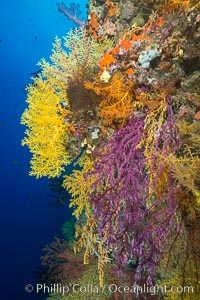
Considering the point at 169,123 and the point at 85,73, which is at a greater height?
the point at 85,73

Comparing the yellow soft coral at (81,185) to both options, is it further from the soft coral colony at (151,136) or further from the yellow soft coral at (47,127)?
the yellow soft coral at (47,127)

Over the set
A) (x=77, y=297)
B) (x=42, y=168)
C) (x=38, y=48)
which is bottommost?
(x=77, y=297)

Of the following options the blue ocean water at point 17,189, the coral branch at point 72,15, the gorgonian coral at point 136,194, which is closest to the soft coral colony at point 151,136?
the gorgonian coral at point 136,194

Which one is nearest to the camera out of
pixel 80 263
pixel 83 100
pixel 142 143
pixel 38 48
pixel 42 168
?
pixel 142 143

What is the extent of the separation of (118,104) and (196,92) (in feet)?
3.04

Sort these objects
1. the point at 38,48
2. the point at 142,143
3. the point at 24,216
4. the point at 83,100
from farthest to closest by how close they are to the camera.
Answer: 1. the point at 38,48
2. the point at 24,216
3. the point at 83,100
4. the point at 142,143

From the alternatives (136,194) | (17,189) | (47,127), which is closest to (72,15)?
(47,127)

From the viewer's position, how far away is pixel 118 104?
324cm

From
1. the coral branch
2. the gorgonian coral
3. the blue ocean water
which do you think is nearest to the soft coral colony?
the gorgonian coral

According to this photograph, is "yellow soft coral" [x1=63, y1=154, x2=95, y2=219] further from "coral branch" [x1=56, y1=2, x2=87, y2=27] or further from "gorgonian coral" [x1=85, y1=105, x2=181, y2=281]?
"coral branch" [x1=56, y1=2, x2=87, y2=27]

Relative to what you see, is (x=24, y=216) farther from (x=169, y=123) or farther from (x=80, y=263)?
(x=169, y=123)

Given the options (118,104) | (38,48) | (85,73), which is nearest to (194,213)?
(118,104)

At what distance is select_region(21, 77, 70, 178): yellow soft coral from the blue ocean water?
34.3ft

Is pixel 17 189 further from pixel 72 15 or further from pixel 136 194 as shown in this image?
pixel 136 194
